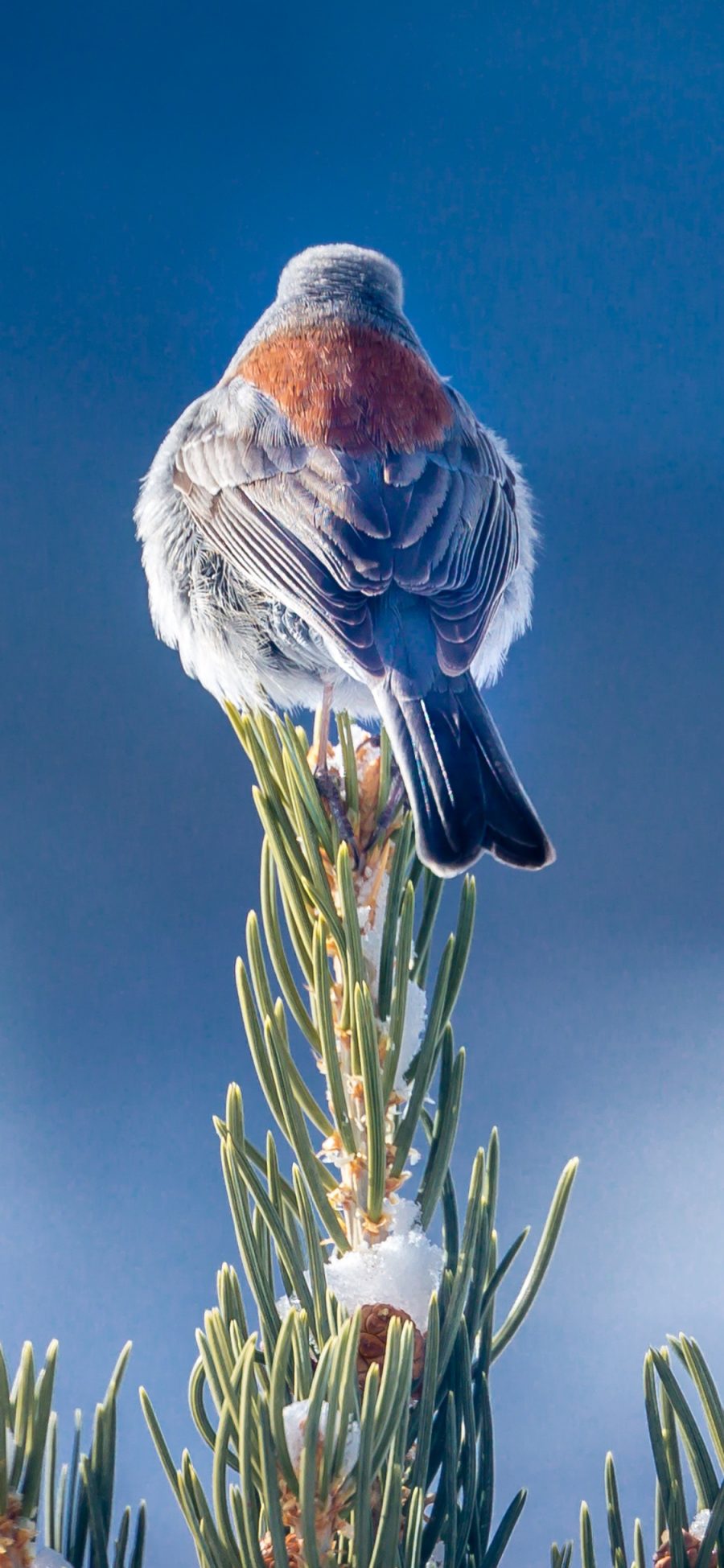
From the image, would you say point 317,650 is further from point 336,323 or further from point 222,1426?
point 222,1426

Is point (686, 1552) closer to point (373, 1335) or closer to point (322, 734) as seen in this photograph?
point (373, 1335)

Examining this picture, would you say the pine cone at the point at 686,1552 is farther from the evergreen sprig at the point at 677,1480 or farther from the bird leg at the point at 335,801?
the bird leg at the point at 335,801

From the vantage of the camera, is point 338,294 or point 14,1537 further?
point 338,294

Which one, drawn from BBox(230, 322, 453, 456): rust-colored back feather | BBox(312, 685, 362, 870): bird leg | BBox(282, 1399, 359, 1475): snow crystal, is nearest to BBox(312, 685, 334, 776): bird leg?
BBox(312, 685, 362, 870): bird leg

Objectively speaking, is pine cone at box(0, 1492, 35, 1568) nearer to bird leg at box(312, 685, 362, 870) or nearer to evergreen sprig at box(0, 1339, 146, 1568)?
evergreen sprig at box(0, 1339, 146, 1568)

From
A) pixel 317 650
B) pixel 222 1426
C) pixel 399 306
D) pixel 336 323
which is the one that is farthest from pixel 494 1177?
pixel 399 306

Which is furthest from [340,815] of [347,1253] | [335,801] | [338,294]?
[338,294]
